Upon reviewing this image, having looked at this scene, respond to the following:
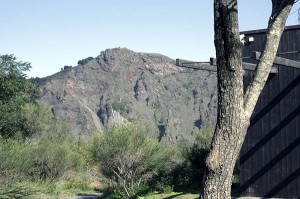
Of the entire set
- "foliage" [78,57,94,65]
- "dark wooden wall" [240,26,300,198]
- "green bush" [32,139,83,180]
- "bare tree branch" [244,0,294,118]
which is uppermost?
"foliage" [78,57,94,65]

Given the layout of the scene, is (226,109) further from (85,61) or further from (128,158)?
(85,61)

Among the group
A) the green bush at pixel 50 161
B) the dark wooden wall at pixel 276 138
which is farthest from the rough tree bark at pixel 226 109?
the green bush at pixel 50 161

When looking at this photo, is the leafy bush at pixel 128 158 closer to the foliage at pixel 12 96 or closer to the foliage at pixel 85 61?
the foliage at pixel 12 96

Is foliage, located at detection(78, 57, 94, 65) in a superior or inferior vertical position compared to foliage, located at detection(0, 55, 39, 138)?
superior

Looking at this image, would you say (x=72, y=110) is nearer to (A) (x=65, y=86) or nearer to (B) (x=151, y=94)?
(A) (x=65, y=86)

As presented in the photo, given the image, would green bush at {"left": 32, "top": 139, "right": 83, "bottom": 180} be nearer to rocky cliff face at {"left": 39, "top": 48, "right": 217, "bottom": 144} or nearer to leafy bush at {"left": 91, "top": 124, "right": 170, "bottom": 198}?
leafy bush at {"left": 91, "top": 124, "right": 170, "bottom": 198}

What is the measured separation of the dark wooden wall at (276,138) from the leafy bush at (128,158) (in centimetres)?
596

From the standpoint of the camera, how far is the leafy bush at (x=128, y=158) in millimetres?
17219

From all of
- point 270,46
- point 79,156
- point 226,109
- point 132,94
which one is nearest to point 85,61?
point 132,94

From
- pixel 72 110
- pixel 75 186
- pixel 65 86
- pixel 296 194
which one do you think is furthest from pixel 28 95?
pixel 65 86

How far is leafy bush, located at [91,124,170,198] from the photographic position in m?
17.2

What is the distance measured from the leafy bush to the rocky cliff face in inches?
2556

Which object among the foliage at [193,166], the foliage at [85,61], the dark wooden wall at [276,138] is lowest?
the foliage at [193,166]

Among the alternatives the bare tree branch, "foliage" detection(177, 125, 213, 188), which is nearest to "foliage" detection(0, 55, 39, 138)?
"foliage" detection(177, 125, 213, 188)
